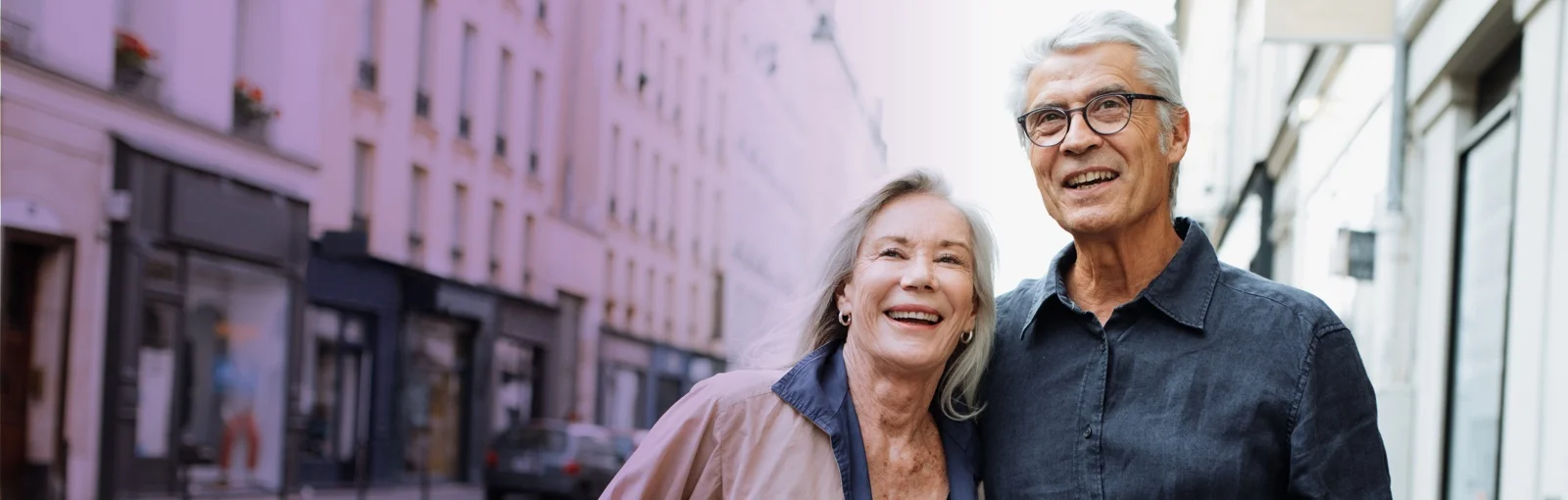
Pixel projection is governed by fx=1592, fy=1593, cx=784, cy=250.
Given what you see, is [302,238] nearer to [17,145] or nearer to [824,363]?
[17,145]

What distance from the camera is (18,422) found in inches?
241

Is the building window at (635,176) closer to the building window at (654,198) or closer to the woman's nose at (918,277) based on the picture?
the building window at (654,198)

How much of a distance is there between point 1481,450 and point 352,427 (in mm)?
9587

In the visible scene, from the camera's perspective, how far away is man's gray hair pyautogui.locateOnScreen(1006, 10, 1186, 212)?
234cm

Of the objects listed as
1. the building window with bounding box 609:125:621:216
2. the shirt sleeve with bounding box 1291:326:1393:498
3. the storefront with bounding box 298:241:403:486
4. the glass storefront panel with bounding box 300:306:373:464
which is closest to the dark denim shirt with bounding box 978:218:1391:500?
the shirt sleeve with bounding box 1291:326:1393:498

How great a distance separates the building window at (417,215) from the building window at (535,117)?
9.53ft

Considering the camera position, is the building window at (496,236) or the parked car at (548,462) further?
the building window at (496,236)

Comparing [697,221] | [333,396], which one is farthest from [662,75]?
[333,396]

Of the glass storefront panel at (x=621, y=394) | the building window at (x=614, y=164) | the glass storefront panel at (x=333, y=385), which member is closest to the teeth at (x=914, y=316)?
the glass storefront panel at (x=333, y=385)

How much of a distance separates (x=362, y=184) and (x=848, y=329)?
9630 millimetres

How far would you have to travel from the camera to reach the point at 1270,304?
87.9 inches

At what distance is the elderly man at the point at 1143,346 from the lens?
2.14m

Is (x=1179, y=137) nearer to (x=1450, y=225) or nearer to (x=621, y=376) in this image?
(x=1450, y=225)

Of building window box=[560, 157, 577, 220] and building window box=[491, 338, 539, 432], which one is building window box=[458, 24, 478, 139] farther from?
building window box=[491, 338, 539, 432]
